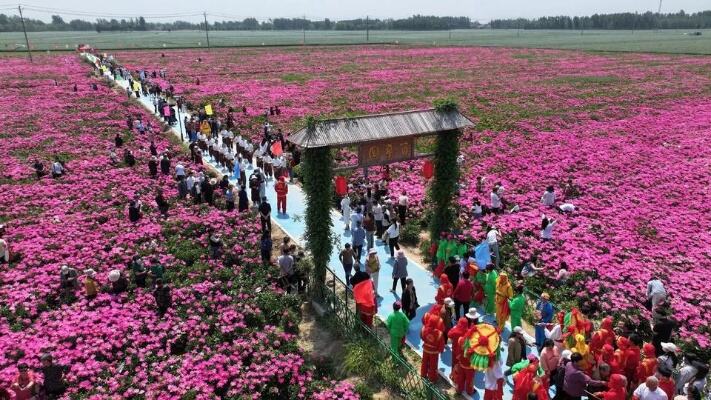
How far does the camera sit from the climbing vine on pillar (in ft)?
43.2

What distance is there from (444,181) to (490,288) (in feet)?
14.1

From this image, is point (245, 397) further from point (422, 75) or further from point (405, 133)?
point (422, 75)

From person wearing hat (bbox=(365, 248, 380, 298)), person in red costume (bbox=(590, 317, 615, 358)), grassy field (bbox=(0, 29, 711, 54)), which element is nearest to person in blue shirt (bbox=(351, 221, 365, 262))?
person wearing hat (bbox=(365, 248, 380, 298))

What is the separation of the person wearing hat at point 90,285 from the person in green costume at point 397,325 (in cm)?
861

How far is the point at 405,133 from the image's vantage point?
14.3m

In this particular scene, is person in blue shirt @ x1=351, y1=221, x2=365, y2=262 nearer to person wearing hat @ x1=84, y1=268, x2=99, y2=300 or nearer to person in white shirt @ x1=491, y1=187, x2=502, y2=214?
person in white shirt @ x1=491, y1=187, x2=502, y2=214

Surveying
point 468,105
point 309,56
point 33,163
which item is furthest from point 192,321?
point 309,56

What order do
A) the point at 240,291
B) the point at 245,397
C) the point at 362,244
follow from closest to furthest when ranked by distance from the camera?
1. the point at 245,397
2. the point at 240,291
3. the point at 362,244

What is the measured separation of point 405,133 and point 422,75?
1925 inches

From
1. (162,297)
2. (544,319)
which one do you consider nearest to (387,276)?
(544,319)

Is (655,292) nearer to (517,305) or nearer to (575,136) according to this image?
(517,305)

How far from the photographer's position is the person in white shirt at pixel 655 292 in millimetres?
13031

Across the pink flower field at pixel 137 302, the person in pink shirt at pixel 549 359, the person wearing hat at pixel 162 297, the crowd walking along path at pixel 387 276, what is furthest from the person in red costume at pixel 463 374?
the person wearing hat at pixel 162 297

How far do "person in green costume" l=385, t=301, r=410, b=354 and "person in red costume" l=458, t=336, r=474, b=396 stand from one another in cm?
118
